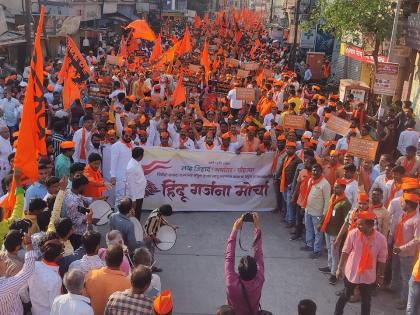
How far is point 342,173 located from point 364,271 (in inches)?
98.3

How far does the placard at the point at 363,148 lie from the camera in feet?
26.3

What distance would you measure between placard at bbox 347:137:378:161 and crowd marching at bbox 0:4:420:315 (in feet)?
0.54

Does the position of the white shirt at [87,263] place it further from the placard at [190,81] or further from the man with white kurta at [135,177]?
the placard at [190,81]

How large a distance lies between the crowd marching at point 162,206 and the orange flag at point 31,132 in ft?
0.11

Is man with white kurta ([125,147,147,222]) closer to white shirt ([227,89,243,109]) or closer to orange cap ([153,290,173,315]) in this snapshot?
orange cap ([153,290,173,315])

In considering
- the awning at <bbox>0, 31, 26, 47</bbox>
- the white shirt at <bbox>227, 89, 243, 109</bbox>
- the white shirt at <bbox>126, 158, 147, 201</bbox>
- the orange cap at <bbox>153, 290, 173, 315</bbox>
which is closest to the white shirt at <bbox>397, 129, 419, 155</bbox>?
the white shirt at <bbox>227, 89, 243, 109</bbox>

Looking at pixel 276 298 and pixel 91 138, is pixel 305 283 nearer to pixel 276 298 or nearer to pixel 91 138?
pixel 276 298

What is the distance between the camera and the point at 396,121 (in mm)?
11656

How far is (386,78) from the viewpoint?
1164 cm

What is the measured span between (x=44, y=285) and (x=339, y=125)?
6594 millimetres

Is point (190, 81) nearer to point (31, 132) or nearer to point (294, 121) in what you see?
point (294, 121)

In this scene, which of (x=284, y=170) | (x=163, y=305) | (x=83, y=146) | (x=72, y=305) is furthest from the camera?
(x=83, y=146)

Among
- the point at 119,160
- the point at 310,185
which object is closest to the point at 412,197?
the point at 310,185

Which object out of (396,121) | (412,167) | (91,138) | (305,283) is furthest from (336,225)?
(396,121)
